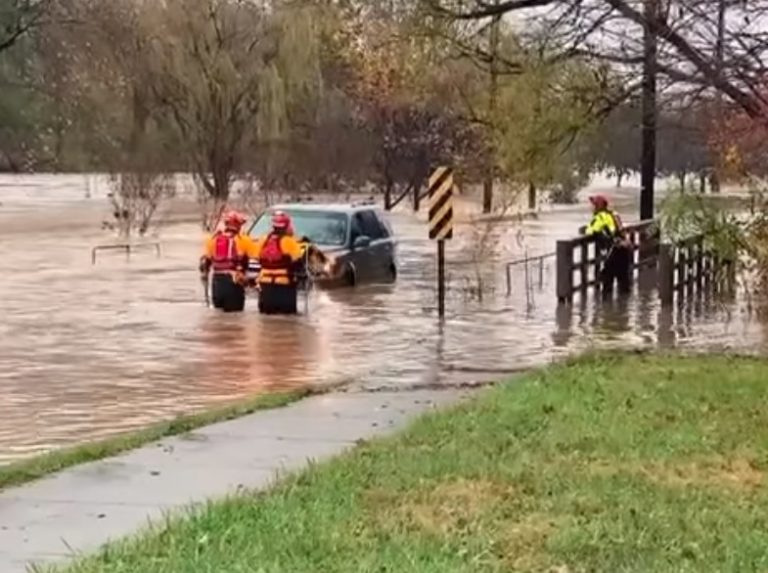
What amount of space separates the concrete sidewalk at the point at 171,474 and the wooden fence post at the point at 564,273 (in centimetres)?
1202

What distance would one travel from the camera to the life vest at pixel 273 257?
2120 cm

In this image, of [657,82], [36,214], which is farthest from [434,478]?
[36,214]

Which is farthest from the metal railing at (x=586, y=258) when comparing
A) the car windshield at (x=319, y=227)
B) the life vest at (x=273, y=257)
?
the life vest at (x=273, y=257)

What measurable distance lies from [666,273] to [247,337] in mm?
8337

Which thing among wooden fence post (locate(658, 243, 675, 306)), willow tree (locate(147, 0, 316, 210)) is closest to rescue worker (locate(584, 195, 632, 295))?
wooden fence post (locate(658, 243, 675, 306))

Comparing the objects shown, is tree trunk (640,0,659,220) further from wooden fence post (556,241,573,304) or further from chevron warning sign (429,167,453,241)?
chevron warning sign (429,167,453,241)

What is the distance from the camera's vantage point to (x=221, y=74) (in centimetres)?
5088

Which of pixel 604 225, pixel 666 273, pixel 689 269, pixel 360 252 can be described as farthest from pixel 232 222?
pixel 689 269

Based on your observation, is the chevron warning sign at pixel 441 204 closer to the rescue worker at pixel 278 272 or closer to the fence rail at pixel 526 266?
the rescue worker at pixel 278 272

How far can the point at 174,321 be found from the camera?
21344mm

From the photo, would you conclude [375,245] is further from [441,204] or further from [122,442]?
[122,442]

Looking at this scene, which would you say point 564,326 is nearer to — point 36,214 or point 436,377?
point 436,377

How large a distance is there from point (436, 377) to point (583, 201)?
67.5m

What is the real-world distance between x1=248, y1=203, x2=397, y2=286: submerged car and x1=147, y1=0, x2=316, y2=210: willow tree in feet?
77.0
